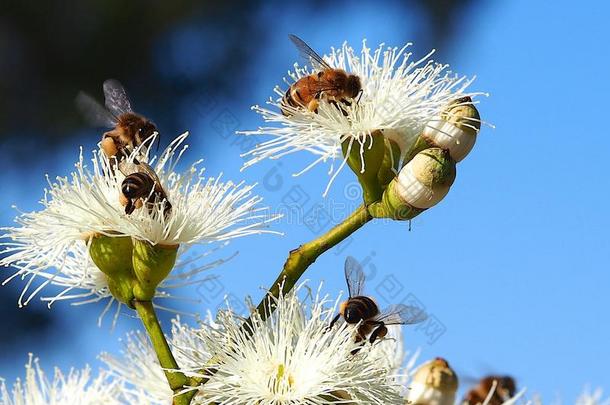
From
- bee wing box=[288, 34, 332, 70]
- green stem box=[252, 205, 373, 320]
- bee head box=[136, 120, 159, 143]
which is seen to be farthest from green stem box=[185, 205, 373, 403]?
bee head box=[136, 120, 159, 143]

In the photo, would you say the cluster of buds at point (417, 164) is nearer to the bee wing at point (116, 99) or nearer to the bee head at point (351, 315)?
the bee head at point (351, 315)

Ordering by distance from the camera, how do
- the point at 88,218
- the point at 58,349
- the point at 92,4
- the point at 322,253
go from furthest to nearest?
the point at 92,4 → the point at 58,349 → the point at 88,218 → the point at 322,253

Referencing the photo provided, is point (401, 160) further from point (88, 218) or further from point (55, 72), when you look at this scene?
point (55, 72)

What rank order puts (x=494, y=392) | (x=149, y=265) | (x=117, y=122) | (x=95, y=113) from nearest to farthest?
(x=149, y=265) → (x=117, y=122) → (x=95, y=113) → (x=494, y=392)

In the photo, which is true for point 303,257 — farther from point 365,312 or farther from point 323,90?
point 323,90

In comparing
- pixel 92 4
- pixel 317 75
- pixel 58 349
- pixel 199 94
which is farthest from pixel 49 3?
pixel 317 75

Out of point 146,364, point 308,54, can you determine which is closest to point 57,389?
point 146,364
